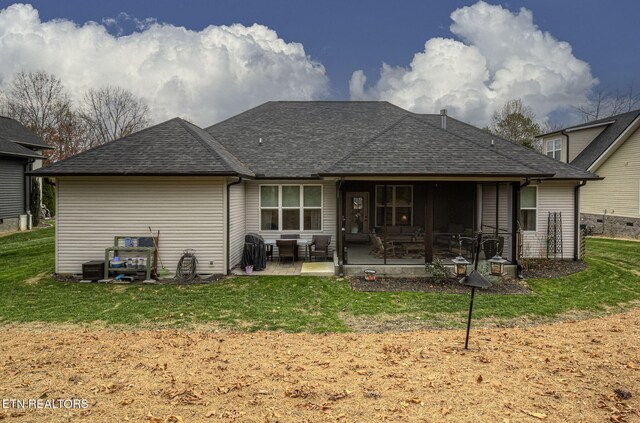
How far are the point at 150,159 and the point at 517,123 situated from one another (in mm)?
34803

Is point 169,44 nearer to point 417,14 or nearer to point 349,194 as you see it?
→ point 417,14

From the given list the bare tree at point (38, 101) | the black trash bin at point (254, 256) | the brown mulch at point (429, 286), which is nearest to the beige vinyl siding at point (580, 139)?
the brown mulch at point (429, 286)

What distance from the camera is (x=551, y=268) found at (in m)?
11.7

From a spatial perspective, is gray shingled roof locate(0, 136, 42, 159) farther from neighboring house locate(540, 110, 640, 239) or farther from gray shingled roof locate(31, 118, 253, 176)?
neighboring house locate(540, 110, 640, 239)

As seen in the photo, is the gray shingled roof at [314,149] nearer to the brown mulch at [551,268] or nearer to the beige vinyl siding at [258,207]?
the beige vinyl siding at [258,207]

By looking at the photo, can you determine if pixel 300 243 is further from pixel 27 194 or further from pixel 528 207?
pixel 27 194

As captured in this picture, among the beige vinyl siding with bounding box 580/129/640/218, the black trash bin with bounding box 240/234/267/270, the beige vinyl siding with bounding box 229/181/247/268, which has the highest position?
the beige vinyl siding with bounding box 580/129/640/218

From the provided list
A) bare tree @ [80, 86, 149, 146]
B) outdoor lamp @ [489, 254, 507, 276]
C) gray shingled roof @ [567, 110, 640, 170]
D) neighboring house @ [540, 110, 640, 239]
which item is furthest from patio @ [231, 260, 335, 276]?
bare tree @ [80, 86, 149, 146]

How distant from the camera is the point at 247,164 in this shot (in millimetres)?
13633

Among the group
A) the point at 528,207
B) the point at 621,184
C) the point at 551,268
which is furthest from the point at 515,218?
the point at 621,184

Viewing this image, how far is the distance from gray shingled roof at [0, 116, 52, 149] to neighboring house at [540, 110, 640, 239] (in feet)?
106

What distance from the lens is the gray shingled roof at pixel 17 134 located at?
22.5 metres

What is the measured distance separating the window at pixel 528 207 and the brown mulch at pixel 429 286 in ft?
11.5

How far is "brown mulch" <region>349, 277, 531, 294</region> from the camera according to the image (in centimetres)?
924
